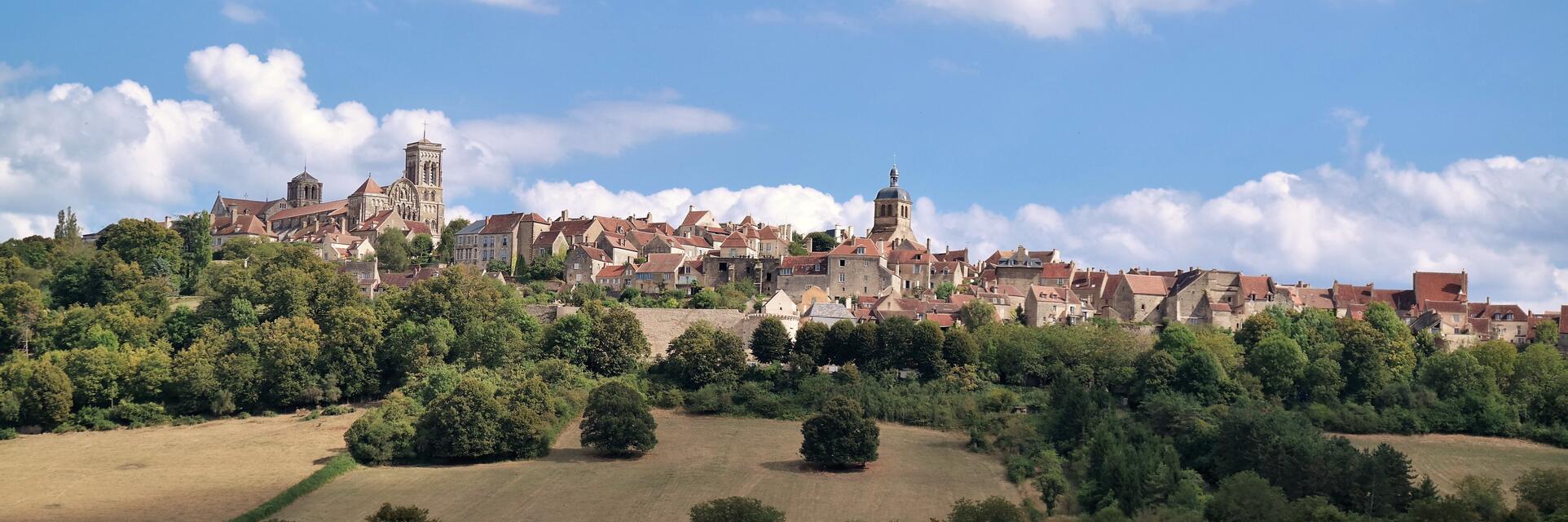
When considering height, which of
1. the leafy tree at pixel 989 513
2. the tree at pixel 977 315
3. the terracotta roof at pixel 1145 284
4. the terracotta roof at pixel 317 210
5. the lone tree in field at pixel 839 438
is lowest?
the leafy tree at pixel 989 513

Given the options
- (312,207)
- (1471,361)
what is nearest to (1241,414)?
(1471,361)

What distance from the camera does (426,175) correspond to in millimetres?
125000

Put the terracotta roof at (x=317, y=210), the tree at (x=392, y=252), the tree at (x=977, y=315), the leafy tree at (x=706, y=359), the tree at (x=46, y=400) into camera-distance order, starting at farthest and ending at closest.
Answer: the terracotta roof at (x=317, y=210) → the tree at (x=392, y=252) → the tree at (x=977, y=315) → the leafy tree at (x=706, y=359) → the tree at (x=46, y=400)

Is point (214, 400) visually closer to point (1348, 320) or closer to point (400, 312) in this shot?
point (400, 312)

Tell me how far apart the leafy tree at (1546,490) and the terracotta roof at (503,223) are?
191ft

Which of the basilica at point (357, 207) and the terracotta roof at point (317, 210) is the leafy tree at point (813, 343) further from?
the terracotta roof at point (317, 210)

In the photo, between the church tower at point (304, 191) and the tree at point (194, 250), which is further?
the church tower at point (304, 191)

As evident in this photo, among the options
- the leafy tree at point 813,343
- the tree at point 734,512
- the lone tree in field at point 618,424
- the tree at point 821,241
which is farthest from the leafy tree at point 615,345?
the tree at point 821,241

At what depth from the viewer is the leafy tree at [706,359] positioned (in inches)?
2680

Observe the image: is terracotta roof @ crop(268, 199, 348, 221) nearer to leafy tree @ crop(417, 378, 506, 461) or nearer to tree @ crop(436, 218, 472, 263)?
tree @ crop(436, 218, 472, 263)

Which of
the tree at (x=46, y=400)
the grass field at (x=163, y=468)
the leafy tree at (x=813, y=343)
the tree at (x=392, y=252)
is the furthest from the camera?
the tree at (x=392, y=252)

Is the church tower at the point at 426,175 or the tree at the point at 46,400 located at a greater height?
the church tower at the point at 426,175

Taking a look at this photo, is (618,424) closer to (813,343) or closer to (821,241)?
(813,343)

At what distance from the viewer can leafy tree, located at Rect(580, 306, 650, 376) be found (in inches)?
2712
